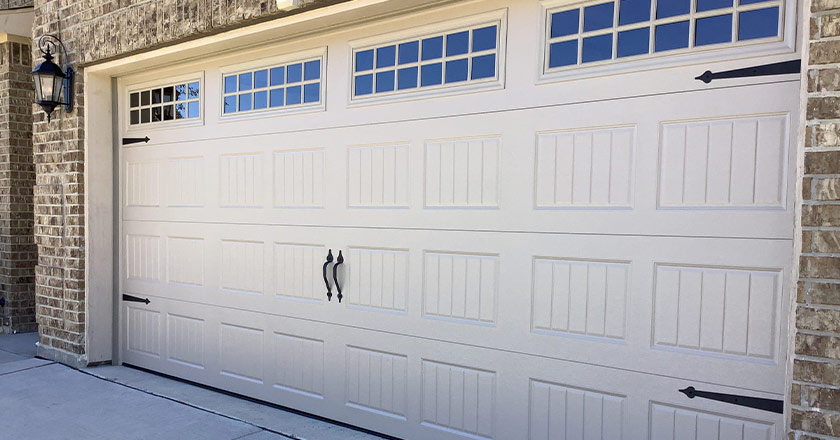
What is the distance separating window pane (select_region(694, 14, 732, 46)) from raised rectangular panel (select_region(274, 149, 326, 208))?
7.97 ft

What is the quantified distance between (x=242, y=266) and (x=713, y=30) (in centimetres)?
353

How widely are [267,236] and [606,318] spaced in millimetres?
2567

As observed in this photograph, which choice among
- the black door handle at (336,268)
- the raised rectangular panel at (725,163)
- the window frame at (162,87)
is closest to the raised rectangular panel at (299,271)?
the black door handle at (336,268)

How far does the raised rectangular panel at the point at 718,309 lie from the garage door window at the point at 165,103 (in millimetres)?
3892

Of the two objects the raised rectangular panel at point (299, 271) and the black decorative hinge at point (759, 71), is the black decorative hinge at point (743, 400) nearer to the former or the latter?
the black decorative hinge at point (759, 71)

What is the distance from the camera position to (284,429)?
158 inches

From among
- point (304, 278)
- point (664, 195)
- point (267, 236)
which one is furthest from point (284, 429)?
point (664, 195)

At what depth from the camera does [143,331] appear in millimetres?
5484

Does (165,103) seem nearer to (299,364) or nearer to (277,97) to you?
(277,97)

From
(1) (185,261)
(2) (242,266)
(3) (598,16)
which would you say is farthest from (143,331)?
(3) (598,16)

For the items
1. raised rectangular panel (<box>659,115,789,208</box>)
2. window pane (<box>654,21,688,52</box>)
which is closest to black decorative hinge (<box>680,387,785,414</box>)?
raised rectangular panel (<box>659,115,789,208</box>)

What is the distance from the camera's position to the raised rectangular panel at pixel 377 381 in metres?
3.80

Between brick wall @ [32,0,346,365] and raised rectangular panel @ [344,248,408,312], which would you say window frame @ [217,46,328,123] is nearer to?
brick wall @ [32,0,346,365]

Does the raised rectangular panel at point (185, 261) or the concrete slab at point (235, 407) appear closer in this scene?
the concrete slab at point (235, 407)
